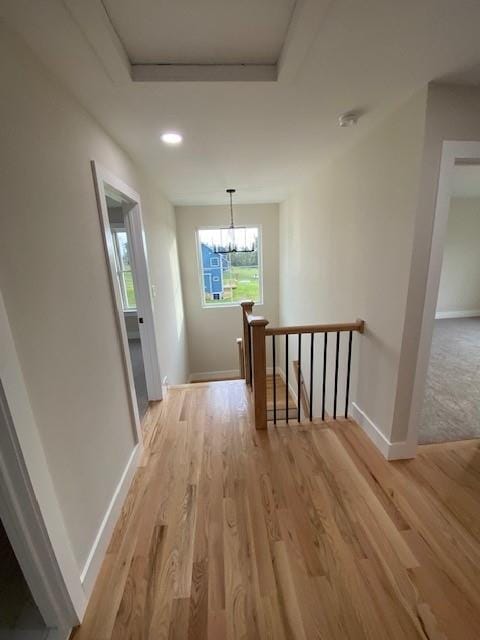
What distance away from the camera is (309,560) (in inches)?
49.9

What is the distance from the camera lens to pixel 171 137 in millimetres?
1810

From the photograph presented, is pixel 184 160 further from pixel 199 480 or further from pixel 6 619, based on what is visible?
pixel 6 619

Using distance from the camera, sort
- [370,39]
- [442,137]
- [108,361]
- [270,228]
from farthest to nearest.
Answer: [270,228] → [108,361] → [442,137] → [370,39]

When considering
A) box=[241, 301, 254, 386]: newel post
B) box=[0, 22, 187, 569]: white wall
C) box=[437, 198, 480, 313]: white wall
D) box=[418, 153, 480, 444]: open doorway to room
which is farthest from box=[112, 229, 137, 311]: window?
box=[437, 198, 480, 313]: white wall

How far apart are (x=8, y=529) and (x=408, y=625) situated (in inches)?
62.0

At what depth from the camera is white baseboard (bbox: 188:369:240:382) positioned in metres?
5.42

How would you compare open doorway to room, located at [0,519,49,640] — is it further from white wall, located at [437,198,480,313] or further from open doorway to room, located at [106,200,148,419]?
white wall, located at [437,198,480,313]

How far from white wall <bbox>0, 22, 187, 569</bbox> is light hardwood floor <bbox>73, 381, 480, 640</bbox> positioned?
1.05ft

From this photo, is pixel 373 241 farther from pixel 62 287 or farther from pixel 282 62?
pixel 62 287

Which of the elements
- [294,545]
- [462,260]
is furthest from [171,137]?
[462,260]

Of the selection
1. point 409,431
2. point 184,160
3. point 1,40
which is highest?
point 184,160

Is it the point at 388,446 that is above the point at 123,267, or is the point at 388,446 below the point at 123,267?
below

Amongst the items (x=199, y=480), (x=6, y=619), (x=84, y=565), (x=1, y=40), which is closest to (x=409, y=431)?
(x=199, y=480)

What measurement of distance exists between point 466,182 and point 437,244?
12.4 feet
